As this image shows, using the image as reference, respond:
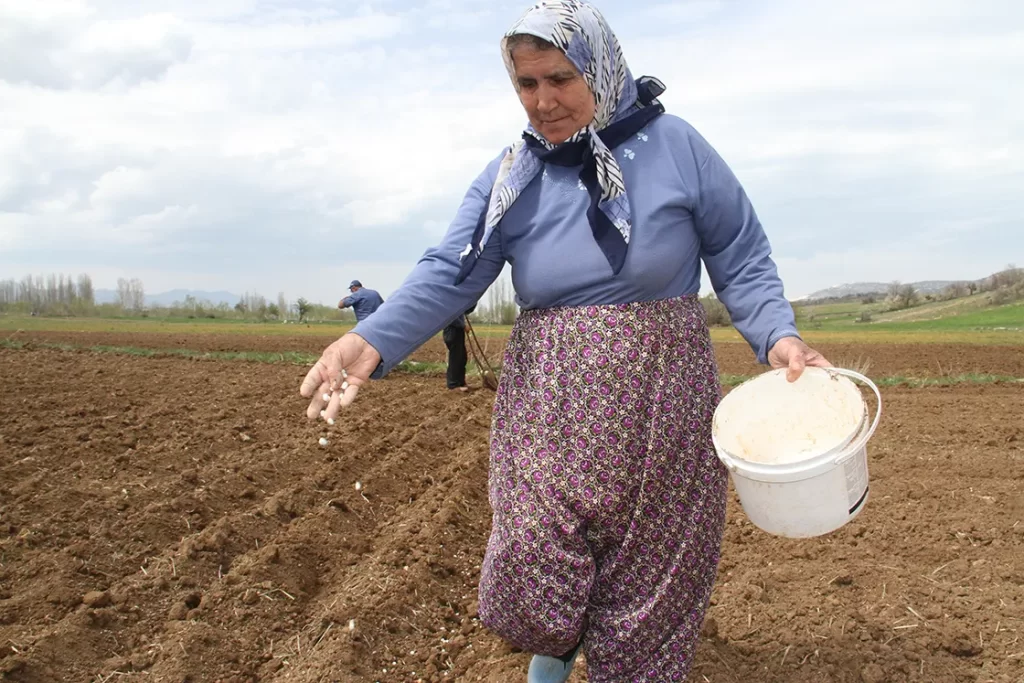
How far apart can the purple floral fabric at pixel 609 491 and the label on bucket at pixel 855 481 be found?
0.30m

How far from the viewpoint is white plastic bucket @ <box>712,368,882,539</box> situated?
208 cm

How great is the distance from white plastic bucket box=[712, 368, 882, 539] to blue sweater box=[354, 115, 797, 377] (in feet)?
0.44

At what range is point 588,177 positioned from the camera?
7.19 ft

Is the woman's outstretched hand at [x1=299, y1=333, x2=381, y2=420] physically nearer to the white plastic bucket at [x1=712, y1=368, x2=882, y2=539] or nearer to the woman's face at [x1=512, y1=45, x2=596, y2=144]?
the woman's face at [x1=512, y1=45, x2=596, y2=144]

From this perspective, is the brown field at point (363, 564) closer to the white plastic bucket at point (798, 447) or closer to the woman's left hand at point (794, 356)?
the white plastic bucket at point (798, 447)

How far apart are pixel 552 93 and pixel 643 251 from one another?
410mm

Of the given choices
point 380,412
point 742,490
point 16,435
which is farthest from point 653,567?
point 380,412

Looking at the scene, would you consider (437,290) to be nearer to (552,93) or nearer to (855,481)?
(552,93)

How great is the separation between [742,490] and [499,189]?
0.91 meters

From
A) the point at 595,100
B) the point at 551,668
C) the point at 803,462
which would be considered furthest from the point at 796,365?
the point at 551,668

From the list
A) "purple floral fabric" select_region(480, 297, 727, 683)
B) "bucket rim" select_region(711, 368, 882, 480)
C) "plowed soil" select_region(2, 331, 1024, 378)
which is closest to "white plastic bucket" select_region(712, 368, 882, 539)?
"bucket rim" select_region(711, 368, 882, 480)

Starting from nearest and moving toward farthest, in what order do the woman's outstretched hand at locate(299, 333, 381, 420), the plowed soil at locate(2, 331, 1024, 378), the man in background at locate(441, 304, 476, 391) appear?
the woman's outstretched hand at locate(299, 333, 381, 420) → the man in background at locate(441, 304, 476, 391) → the plowed soil at locate(2, 331, 1024, 378)

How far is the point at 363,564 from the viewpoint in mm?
4297

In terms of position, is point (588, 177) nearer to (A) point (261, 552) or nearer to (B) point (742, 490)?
(B) point (742, 490)
